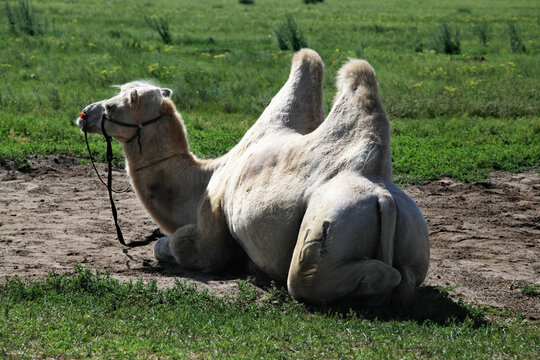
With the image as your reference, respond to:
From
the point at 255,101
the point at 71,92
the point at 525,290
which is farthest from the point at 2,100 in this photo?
the point at 525,290

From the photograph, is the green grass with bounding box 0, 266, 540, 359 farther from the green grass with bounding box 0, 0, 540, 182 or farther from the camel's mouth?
the green grass with bounding box 0, 0, 540, 182

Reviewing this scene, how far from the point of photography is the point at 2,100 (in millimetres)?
14266

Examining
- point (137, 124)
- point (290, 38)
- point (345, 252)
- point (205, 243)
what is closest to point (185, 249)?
point (205, 243)

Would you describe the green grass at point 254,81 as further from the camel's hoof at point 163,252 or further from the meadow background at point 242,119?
the camel's hoof at point 163,252

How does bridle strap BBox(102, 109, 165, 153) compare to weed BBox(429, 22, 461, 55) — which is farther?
weed BBox(429, 22, 461, 55)

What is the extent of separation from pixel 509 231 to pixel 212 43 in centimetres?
1924

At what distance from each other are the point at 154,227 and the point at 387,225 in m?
3.88

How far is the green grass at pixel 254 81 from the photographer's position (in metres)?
11.6

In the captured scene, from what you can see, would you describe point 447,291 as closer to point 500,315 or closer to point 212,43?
point 500,315

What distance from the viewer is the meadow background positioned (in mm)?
4773

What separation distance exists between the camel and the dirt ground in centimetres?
47

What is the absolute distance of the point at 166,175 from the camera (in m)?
7.43

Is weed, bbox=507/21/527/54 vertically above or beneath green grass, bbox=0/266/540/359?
beneath

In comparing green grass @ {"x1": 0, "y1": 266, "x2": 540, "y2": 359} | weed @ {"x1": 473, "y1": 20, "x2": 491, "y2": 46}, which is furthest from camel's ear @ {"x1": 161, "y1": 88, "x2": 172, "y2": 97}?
weed @ {"x1": 473, "y1": 20, "x2": 491, "y2": 46}
